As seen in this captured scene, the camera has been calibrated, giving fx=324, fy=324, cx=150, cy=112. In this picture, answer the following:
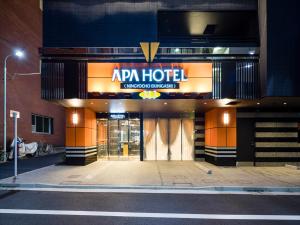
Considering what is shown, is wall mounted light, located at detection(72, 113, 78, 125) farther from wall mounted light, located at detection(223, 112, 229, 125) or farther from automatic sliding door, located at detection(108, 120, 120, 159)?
wall mounted light, located at detection(223, 112, 229, 125)

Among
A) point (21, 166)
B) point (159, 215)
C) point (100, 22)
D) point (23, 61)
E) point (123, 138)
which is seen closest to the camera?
point (159, 215)

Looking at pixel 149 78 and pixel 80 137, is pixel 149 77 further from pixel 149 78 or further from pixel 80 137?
pixel 80 137

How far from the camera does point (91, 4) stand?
18.4 m

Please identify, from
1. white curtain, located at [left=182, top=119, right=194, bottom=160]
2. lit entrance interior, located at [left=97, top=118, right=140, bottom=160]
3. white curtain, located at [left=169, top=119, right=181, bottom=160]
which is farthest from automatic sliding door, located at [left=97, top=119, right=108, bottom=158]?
white curtain, located at [left=182, top=119, right=194, bottom=160]

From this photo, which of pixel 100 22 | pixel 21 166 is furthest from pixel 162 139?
pixel 100 22

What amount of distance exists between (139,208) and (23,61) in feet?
83.5

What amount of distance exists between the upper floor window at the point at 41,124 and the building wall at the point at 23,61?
0.53 meters

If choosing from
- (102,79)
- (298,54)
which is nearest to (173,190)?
(102,79)

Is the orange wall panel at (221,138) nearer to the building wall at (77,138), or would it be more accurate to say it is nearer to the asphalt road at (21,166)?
the building wall at (77,138)

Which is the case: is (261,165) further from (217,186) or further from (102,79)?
(102,79)

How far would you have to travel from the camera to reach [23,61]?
30.9m

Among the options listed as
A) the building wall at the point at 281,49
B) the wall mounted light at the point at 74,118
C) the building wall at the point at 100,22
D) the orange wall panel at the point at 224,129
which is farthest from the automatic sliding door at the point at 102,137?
the building wall at the point at 281,49

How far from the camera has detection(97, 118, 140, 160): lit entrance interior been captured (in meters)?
25.6

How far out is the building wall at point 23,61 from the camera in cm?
2739
